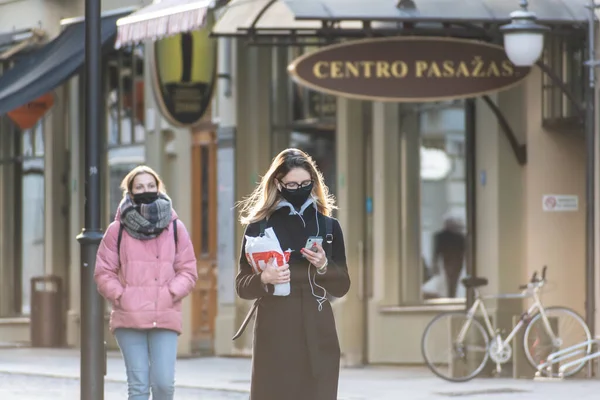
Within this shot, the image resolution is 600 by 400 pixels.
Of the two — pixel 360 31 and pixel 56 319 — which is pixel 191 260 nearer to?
pixel 360 31

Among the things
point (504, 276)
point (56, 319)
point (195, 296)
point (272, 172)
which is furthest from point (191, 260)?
point (56, 319)

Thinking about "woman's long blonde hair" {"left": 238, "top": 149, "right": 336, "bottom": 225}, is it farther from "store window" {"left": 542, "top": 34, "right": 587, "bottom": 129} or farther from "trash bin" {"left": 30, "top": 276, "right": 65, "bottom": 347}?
"trash bin" {"left": 30, "top": 276, "right": 65, "bottom": 347}

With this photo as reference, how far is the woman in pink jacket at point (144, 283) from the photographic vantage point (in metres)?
10.2

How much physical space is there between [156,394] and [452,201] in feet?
26.1

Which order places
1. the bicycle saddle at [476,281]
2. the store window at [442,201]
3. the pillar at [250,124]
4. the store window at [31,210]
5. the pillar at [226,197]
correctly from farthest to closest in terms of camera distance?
1. the store window at [31,210]
2. the pillar at [226,197]
3. the pillar at [250,124]
4. the store window at [442,201]
5. the bicycle saddle at [476,281]

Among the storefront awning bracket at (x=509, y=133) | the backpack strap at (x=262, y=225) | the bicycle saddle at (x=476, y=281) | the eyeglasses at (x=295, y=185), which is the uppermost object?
the storefront awning bracket at (x=509, y=133)

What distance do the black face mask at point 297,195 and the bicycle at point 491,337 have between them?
777 cm

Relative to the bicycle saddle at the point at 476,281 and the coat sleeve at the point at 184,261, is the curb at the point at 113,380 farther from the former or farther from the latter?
the coat sleeve at the point at 184,261

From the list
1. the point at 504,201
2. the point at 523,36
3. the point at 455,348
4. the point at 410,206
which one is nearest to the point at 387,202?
the point at 410,206

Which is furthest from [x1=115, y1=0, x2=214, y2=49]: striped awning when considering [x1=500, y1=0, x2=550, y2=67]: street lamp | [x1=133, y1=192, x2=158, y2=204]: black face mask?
[x1=133, y1=192, x2=158, y2=204]: black face mask

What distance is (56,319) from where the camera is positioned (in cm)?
2308

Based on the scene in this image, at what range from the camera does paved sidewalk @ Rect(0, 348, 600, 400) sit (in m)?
13.8

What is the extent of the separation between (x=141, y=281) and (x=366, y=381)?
19.3 feet

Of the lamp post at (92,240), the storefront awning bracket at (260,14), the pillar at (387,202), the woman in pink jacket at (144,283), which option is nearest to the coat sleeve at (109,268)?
the woman in pink jacket at (144,283)
